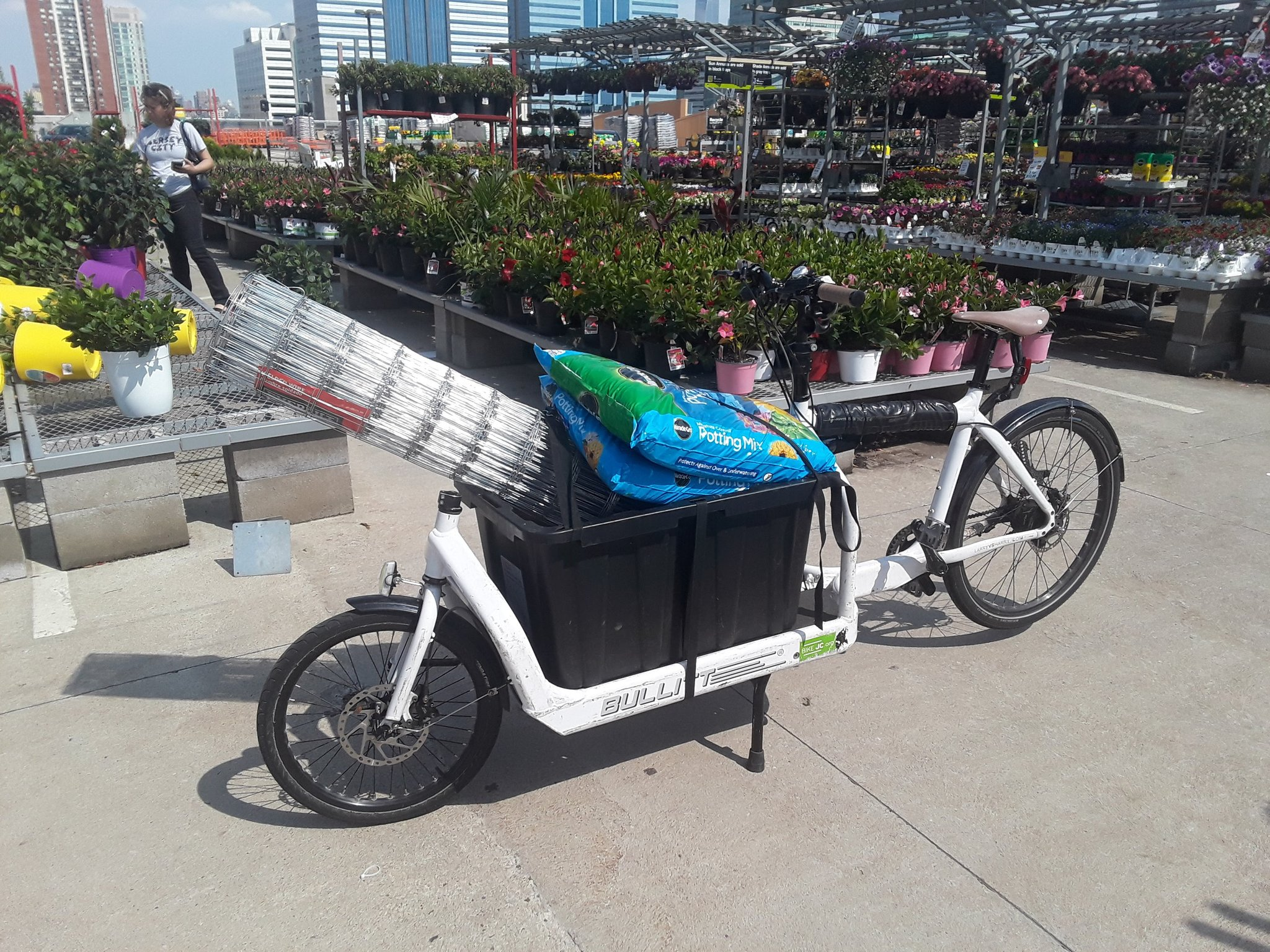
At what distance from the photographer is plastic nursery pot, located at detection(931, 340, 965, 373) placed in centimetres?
534

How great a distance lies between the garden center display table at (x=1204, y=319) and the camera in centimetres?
728

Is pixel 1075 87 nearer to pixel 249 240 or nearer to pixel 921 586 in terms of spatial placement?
pixel 921 586

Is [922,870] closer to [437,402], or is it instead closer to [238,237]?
[437,402]

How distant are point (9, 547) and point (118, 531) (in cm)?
38

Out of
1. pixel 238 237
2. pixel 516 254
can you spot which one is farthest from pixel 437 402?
pixel 238 237

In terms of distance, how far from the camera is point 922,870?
94.2 inches

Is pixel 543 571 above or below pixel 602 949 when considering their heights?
above

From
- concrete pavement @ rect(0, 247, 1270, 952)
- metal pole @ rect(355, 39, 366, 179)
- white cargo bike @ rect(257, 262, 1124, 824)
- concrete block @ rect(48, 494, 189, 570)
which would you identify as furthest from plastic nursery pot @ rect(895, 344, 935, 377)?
metal pole @ rect(355, 39, 366, 179)

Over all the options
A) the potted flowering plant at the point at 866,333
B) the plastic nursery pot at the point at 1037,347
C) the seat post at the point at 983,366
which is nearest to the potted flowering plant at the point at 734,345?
the potted flowering plant at the point at 866,333

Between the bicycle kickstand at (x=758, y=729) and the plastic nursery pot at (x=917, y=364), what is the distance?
2.96 metres

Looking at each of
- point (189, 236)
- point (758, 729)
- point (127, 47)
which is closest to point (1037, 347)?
point (758, 729)

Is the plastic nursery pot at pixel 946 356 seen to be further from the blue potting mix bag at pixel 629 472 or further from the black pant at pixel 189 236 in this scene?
the black pant at pixel 189 236

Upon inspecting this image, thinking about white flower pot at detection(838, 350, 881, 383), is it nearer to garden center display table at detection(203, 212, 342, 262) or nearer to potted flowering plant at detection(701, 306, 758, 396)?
potted flowering plant at detection(701, 306, 758, 396)

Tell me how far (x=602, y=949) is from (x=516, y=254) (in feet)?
15.7
